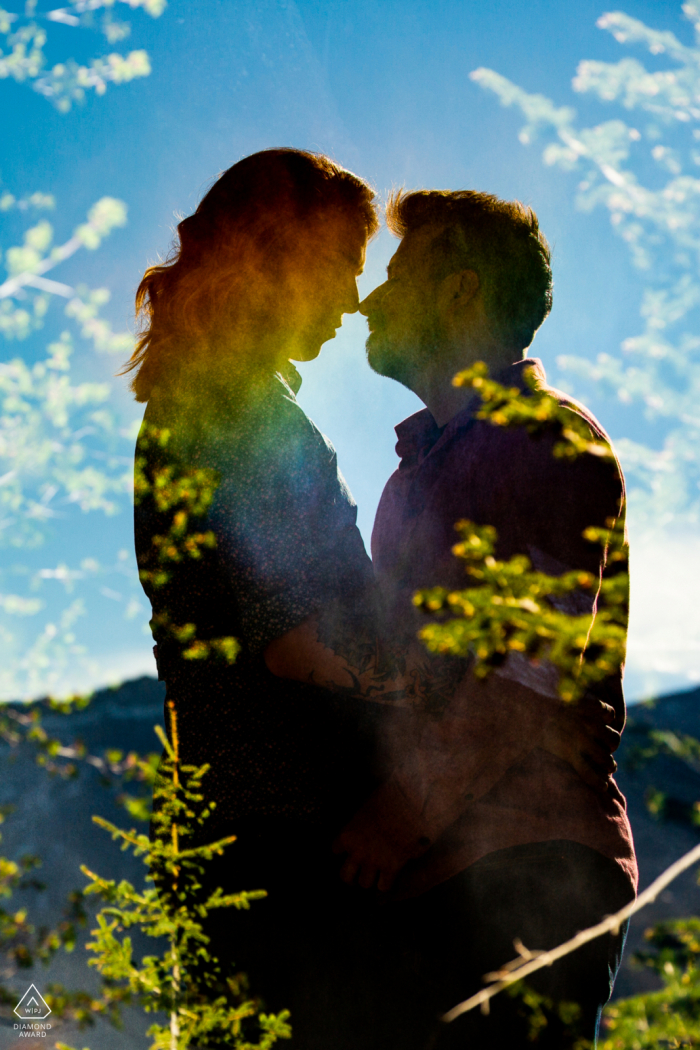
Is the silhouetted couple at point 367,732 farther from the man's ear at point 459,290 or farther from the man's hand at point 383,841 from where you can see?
the man's ear at point 459,290

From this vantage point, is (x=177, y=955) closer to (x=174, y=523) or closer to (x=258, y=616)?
(x=258, y=616)

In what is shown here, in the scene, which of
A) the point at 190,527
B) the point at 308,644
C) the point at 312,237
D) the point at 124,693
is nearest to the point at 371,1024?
the point at 308,644

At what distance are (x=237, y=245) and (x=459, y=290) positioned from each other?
84cm

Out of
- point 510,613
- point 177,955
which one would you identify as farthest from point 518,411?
point 177,955

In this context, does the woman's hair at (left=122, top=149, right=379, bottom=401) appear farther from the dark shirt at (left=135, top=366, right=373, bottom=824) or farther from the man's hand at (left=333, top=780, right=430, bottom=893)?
the man's hand at (left=333, top=780, right=430, bottom=893)

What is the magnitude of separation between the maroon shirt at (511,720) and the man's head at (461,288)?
2.11 feet

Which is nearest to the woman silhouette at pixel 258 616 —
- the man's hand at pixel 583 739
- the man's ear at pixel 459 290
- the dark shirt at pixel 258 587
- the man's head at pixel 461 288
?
the dark shirt at pixel 258 587

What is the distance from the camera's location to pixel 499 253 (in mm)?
2301

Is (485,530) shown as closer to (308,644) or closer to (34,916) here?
(308,644)

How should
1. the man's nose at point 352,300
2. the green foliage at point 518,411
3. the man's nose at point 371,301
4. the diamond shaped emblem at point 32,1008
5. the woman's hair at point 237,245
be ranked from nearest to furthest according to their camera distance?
1. the green foliage at point 518,411
2. the woman's hair at point 237,245
3. the man's nose at point 352,300
4. the man's nose at point 371,301
5. the diamond shaped emblem at point 32,1008

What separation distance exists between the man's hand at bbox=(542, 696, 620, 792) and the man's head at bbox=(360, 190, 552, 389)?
1279mm

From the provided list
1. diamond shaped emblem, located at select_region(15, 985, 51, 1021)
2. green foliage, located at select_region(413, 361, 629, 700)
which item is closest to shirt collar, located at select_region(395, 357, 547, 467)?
green foliage, located at select_region(413, 361, 629, 700)

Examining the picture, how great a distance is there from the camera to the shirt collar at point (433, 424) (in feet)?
6.57

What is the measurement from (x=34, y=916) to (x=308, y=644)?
10722 millimetres
